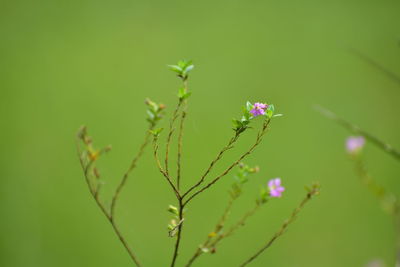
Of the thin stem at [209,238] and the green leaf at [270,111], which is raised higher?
the green leaf at [270,111]

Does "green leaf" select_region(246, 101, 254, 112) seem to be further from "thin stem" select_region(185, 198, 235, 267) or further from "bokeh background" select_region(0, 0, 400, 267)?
"bokeh background" select_region(0, 0, 400, 267)

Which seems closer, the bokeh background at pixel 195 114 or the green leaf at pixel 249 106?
the green leaf at pixel 249 106

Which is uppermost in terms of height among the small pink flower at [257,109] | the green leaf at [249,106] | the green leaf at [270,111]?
the green leaf at [249,106]

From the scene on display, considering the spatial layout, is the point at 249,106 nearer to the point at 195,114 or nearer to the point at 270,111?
the point at 270,111

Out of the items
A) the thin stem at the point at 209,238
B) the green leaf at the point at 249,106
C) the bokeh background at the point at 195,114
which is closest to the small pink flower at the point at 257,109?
the green leaf at the point at 249,106

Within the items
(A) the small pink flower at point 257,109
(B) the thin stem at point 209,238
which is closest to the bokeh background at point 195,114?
(B) the thin stem at point 209,238

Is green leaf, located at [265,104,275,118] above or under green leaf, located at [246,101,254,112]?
under

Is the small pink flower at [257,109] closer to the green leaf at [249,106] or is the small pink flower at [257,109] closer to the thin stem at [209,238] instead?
the green leaf at [249,106]

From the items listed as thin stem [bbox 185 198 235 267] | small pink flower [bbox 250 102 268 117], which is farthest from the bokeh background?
small pink flower [bbox 250 102 268 117]
